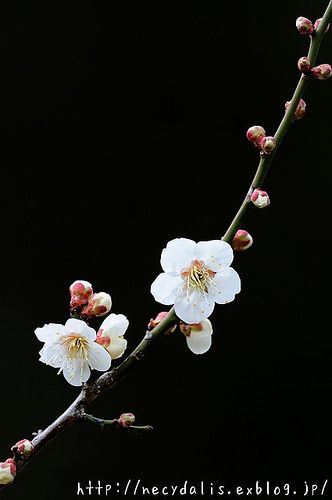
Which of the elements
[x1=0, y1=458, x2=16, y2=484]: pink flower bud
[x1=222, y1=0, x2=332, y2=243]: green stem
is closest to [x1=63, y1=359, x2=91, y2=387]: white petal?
[x1=0, y1=458, x2=16, y2=484]: pink flower bud

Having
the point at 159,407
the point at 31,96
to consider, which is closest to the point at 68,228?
the point at 31,96

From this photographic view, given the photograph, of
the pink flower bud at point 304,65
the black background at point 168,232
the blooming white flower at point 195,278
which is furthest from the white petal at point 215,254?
the black background at point 168,232

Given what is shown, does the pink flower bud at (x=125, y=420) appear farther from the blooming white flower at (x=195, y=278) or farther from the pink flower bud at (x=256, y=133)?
the pink flower bud at (x=256, y=133)

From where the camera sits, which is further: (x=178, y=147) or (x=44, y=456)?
(x=178, y=147)

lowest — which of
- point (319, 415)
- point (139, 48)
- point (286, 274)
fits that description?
point (319, 415)

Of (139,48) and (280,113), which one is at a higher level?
(139,48)

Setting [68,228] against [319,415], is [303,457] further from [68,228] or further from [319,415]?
[68,228]
